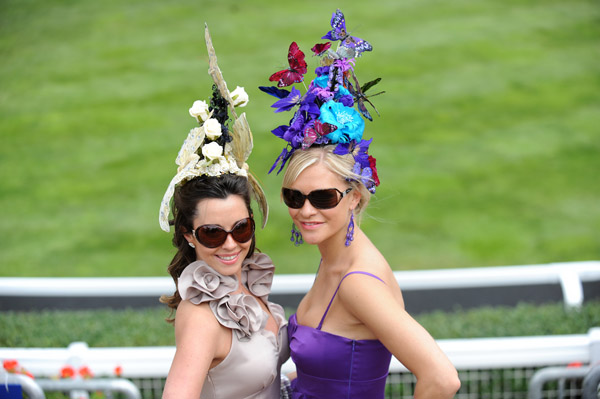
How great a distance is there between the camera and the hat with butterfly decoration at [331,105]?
3.25 m

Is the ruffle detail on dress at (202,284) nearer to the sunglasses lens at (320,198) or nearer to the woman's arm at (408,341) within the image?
the sunglasses lens at (320,198)

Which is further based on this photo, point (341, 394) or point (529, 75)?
point (529, 75)

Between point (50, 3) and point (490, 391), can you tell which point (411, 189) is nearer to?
point (490, 391)

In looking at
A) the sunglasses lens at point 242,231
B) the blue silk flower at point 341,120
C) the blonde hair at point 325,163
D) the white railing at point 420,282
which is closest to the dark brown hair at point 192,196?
the sunglasses lens at point 242,231

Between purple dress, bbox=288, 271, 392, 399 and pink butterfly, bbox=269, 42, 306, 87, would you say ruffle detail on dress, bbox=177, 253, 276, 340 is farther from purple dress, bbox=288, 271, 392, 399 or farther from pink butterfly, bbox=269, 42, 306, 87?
pink butterfly, bbox=269, 42, 306, 87

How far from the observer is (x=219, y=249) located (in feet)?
10.4

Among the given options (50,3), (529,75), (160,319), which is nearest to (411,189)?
(529,75)

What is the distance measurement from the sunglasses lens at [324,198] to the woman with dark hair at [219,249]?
0.98 feet

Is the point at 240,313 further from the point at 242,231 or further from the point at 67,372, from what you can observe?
the point at 67,372

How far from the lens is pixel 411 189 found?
38.1ft

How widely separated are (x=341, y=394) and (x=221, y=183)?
3.72 ft

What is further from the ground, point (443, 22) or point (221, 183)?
point (221, 183)

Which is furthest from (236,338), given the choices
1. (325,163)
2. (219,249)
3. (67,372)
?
(67,372)

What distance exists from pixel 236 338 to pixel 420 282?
3597mm
